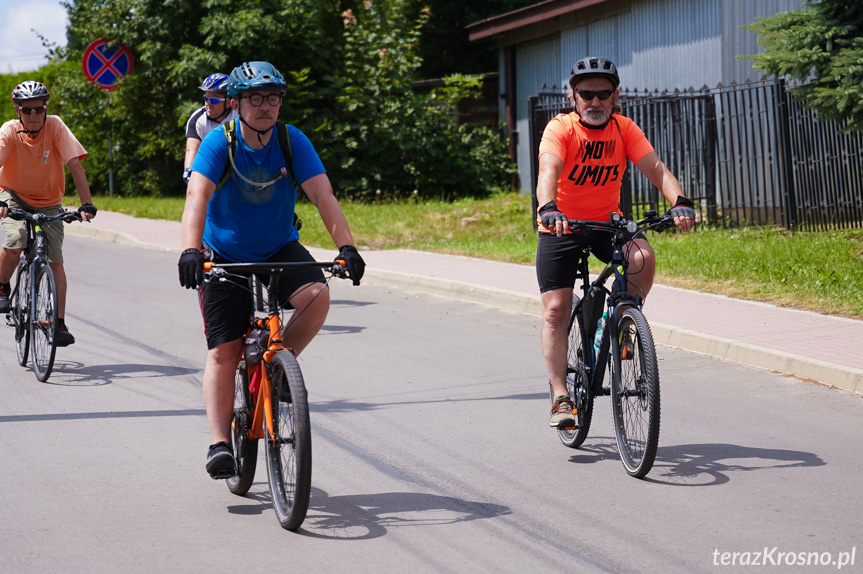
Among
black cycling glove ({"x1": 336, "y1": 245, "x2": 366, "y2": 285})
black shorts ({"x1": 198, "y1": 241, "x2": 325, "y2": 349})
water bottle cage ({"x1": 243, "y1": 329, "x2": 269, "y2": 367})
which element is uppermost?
black cycling glove ({"x1": 336, "y1": 245, "x2": 366, "y2": 285})

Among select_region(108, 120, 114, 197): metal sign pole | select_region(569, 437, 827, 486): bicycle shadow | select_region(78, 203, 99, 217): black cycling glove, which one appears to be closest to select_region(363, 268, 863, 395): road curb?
select_region(569, 437, 827, 486): bicycle shadow

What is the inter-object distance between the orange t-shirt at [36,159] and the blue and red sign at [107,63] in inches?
637

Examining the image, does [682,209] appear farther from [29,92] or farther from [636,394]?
[29,92]

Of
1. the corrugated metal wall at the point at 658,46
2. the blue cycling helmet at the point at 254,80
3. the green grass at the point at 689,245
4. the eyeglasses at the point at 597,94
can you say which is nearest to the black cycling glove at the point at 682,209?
the eyeglasses at the point at 597,94

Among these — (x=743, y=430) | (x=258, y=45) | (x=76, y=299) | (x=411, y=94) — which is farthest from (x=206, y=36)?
(x=743, y=430)

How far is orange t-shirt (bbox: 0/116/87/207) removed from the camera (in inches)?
311

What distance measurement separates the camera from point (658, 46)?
19.5 metres

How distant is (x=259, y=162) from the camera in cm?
464

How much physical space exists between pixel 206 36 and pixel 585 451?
71.0 feet

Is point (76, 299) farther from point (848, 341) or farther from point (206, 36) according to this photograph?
point (206, 36)

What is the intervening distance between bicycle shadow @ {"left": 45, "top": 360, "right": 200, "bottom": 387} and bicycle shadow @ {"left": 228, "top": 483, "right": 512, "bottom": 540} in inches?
118

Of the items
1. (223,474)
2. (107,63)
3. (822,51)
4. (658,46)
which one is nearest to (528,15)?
(658,46)

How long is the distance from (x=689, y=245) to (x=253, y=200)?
9973 millimetres

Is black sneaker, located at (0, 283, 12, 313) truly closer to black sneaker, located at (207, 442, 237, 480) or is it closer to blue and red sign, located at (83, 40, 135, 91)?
black sneaker, located at (207, 442, 237, 480)
